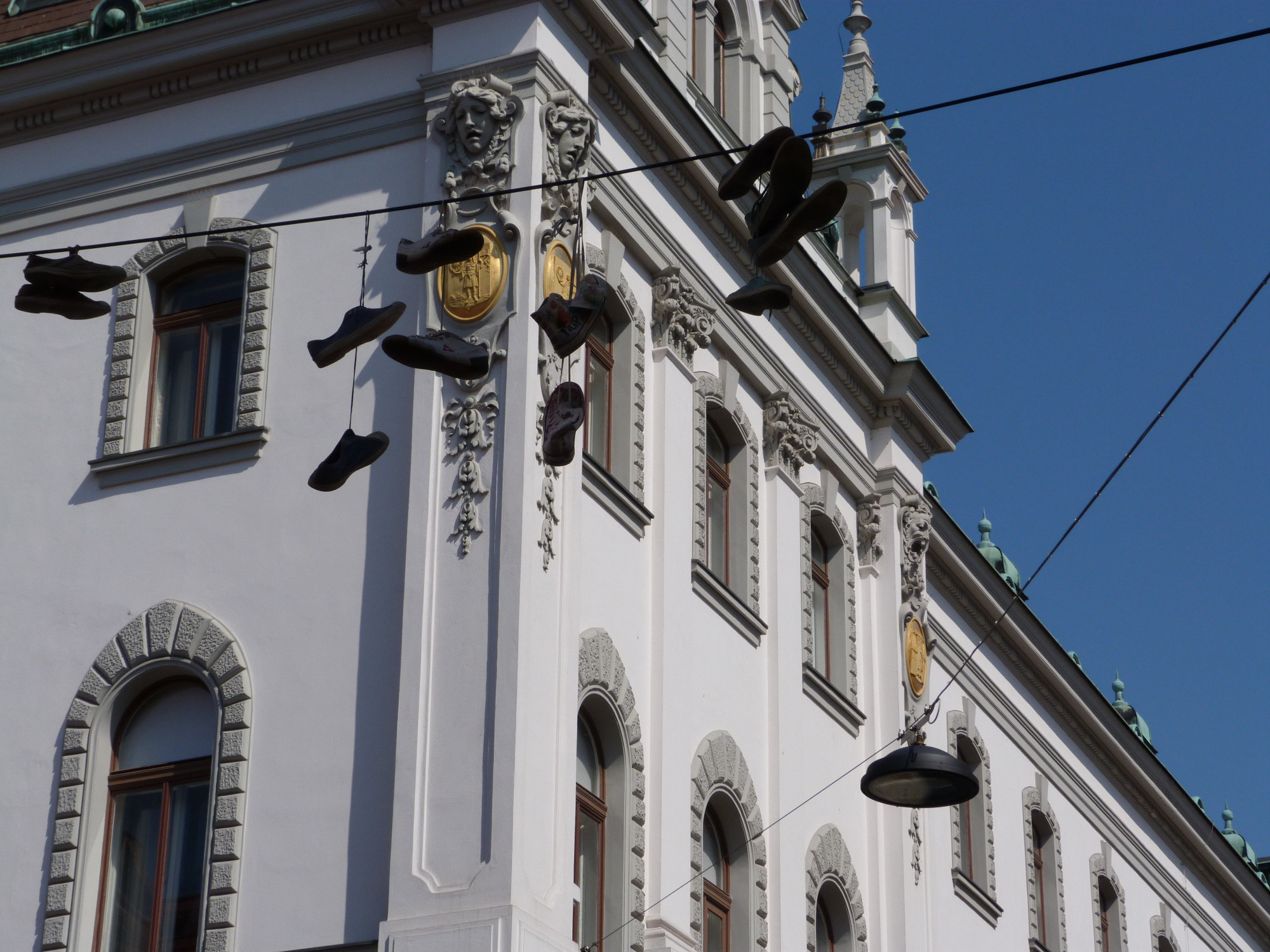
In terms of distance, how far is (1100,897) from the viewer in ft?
111

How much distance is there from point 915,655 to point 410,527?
9.43m

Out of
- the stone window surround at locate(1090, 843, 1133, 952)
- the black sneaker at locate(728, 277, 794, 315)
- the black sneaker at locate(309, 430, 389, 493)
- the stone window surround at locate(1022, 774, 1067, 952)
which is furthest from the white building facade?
the stone window surround at locate(1090, 843, 1133, 952)

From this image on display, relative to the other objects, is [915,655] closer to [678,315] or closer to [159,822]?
[678,315]

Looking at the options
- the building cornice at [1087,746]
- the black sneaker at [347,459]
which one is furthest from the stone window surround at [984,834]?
the black sneaker at [347,459]

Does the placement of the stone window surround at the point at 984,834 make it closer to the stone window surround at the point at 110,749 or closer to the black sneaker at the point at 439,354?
the stone window surround at the point at 110,749

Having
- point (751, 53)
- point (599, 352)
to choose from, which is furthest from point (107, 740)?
point (751, 53)

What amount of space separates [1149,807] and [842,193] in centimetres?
2489

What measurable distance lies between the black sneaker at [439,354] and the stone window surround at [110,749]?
3567 mm

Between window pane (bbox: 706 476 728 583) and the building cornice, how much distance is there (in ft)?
21.9

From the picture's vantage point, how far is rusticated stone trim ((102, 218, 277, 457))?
1931 centimetres

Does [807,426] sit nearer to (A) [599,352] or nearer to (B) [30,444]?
(A) [599,352]

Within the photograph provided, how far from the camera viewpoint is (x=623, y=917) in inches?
747

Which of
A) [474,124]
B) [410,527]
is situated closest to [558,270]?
[474,124]

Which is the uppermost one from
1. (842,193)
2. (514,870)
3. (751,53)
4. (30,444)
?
(751,53)
